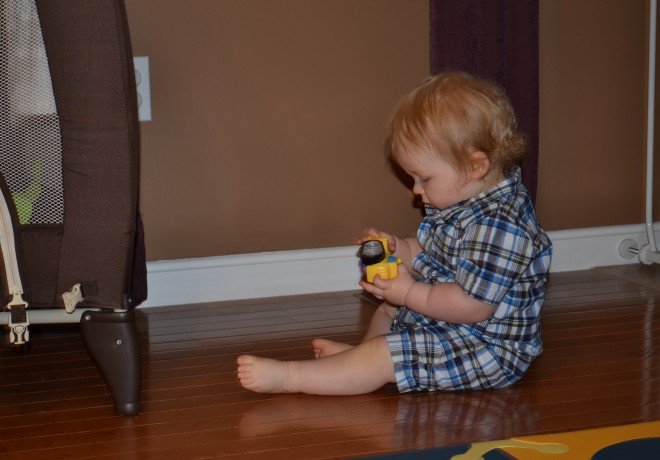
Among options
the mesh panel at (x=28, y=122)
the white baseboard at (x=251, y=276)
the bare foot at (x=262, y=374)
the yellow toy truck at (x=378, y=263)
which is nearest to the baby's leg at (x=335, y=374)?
the bare foot at (x=262, y=374)

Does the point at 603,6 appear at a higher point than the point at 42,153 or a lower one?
higher

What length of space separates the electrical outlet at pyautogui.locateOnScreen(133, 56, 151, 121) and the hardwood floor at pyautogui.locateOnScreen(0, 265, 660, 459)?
0.43m

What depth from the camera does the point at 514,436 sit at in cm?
130

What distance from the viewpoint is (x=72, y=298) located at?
1.36m

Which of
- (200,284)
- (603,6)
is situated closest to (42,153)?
(200,284)

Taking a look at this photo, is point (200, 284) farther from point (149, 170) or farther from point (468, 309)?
point (468, 309)

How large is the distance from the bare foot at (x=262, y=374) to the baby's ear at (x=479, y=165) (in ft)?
1.38

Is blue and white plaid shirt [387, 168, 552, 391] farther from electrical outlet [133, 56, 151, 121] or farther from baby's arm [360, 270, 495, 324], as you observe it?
electrical outlet [133, 56, 151, 121]

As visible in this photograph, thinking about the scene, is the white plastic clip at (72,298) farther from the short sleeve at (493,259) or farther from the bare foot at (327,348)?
the short sleeve at (493,259)

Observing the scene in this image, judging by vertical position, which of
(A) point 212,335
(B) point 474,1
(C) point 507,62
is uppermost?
(B) point 474,1

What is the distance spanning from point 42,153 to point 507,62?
1089mm

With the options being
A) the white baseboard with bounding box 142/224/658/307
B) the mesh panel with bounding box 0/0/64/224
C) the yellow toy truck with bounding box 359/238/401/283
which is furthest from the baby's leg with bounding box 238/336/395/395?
the white baseboard with bounding box 142/224/658/307

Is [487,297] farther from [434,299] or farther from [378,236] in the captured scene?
[378,236]

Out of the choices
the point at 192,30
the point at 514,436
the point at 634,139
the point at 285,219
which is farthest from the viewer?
the point at 634,139
